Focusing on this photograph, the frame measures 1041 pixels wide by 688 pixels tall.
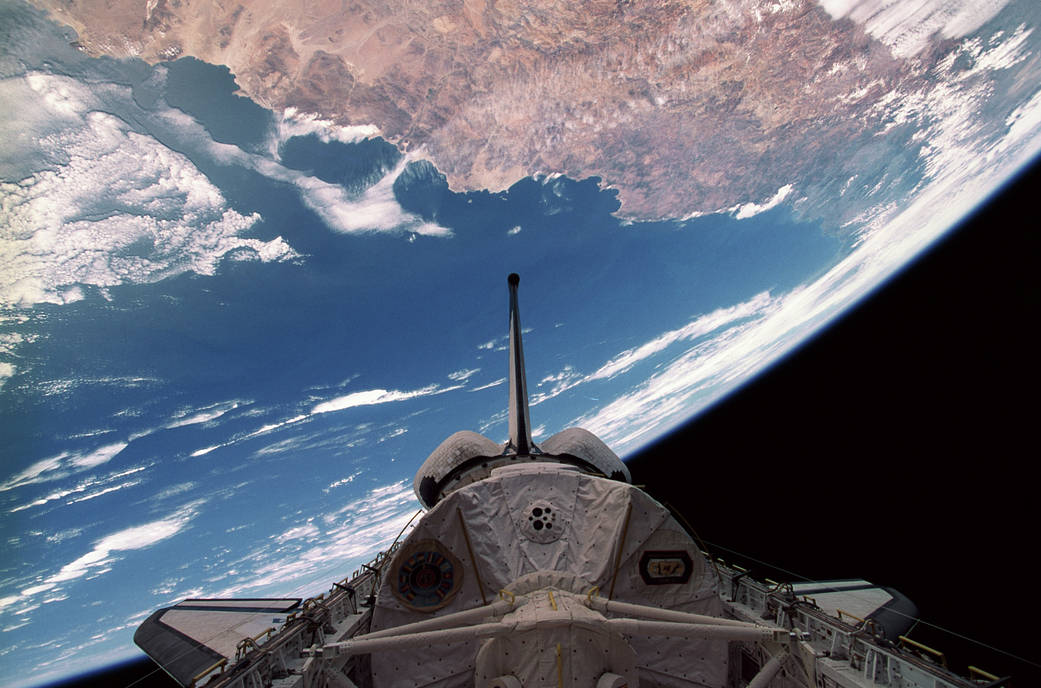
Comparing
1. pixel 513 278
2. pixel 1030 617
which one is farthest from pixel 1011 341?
pixel 513 278

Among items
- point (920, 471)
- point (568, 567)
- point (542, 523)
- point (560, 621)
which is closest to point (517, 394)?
point (542, 523)

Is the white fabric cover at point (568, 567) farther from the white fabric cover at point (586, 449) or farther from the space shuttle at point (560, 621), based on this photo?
the white fabric cover at point (586, 449)

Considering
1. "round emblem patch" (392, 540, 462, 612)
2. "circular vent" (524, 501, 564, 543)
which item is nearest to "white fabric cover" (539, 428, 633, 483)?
A: "circular vent" (524, 501, 564, 543)

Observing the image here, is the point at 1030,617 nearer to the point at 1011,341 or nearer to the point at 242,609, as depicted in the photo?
the point at 1011,341

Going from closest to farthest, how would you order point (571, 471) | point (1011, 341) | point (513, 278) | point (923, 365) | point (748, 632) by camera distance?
point (748, 632) < point (571, 471) < point (513, 278) < point (1011, 341) < point (923, 365)

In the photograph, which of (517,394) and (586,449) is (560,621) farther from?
(517,394)

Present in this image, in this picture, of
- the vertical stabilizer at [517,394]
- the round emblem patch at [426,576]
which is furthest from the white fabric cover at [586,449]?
the round emblem patch at [426,576]

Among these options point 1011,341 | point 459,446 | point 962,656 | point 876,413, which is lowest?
point 962,656
